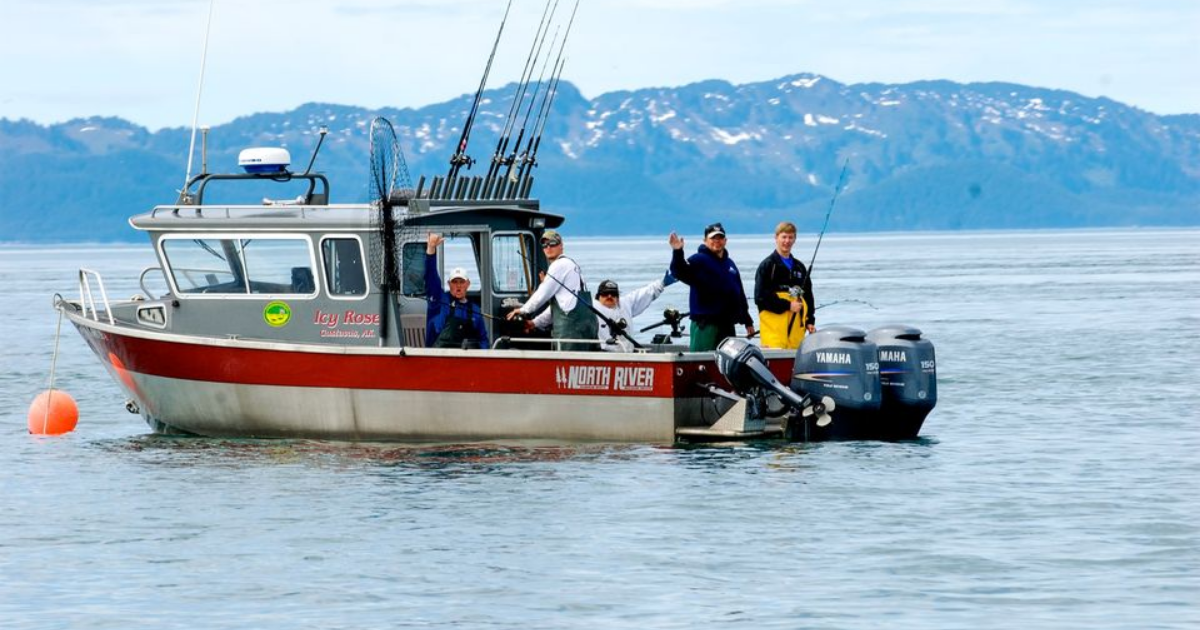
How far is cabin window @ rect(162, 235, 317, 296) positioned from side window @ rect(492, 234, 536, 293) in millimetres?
1740

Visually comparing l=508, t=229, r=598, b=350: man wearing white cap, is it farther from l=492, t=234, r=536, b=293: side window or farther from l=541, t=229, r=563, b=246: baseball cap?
l=492, t=234, r=536, b=293: side window

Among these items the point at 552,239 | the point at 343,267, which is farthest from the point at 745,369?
the point at 343,267

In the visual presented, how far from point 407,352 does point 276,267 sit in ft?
6.18

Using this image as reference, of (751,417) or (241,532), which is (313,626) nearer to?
(241,532)

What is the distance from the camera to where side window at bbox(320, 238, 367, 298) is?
57.3ft

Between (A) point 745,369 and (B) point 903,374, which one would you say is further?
(B) point 903,374

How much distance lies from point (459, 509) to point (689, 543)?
7.10 ft

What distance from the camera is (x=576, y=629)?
11.0m

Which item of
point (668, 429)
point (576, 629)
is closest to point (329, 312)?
point (668, 429)

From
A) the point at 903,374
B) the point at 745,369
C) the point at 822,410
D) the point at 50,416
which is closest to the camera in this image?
the point at 745,369

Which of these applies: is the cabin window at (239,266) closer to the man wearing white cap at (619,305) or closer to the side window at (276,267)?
the side window at (276,267)

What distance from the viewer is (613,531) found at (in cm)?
1393

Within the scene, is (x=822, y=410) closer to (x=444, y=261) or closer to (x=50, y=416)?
(x=444, y=261)

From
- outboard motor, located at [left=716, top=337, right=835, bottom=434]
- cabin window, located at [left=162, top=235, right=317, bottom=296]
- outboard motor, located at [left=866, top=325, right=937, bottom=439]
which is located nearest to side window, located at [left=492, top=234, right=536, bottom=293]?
cabin window, located at [left=162, top=235, right=317, bottom=296]
